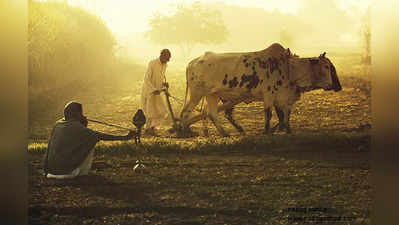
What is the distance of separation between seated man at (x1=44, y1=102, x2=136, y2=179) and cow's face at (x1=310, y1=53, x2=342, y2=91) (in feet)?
9.74

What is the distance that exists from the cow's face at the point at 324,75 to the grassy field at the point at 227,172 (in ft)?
0.56

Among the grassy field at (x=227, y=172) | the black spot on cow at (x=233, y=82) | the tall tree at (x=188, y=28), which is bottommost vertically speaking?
the grassy field at (x=227, y=172)

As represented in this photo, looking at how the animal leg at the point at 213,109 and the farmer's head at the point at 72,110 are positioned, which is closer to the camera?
the farmer's head at the point at 72,110

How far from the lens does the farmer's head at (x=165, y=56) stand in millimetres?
7016

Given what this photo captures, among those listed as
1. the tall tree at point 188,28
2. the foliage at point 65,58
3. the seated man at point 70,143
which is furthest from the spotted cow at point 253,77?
the seated man at point 70,143

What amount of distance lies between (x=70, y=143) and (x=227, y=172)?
6.39 ft

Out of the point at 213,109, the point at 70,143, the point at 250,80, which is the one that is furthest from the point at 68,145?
the point at 250,80

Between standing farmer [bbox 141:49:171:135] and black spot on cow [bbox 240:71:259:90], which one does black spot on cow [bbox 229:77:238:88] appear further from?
standing farmer [bbox 141:49:171:135]

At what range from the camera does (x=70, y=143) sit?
18.4ft

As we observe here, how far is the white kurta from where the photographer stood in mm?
7113

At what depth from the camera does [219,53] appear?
709 centimetres

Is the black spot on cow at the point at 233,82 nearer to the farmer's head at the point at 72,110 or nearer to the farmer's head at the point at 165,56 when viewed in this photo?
the farmer's head at the point at 165,56

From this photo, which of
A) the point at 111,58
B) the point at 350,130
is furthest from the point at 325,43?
the point at 111,58

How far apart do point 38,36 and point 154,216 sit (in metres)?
3.60
